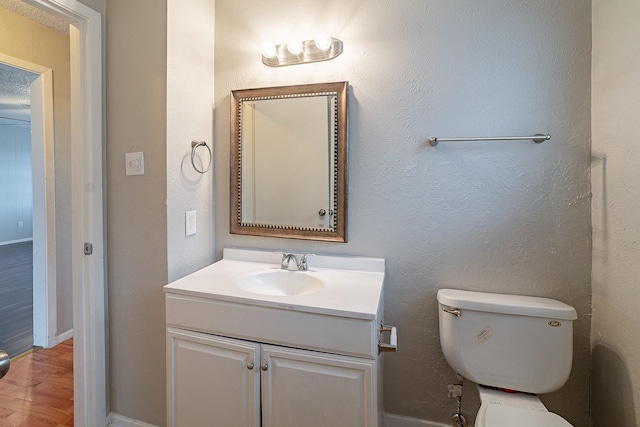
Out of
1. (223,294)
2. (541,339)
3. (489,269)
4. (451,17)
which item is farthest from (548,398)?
(451,17)

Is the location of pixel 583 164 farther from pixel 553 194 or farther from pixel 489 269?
pixel 489 269

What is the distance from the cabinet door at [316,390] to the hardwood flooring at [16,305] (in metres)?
2.30

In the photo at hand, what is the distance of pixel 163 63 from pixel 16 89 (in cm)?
371

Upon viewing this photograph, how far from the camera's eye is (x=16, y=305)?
9.39 ft

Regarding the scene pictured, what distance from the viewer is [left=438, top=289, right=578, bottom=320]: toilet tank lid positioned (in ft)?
3.83

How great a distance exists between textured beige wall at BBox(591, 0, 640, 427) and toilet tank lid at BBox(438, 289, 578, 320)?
165 mm

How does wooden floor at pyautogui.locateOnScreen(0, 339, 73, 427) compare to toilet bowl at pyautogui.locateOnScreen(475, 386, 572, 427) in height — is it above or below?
below

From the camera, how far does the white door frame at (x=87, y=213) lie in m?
1.36

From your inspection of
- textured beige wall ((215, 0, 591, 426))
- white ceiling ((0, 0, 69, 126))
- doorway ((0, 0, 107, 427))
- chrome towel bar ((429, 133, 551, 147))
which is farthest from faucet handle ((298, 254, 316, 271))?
white ceiling ((0, 0, 69, 126))

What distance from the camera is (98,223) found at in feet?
4.68

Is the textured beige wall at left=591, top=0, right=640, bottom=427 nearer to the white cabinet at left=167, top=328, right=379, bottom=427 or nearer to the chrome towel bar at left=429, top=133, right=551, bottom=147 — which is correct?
the chrome towel bar at left=429, top=133, right=551, bottom=147

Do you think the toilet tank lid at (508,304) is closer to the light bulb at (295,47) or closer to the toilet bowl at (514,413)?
the toilet bowl at (514,413)

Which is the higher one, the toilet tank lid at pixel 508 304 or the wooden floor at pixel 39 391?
the toilet tank lid at pixel 508 304

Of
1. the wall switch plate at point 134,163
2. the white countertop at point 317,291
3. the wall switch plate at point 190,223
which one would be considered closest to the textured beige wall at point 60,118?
the wall switch plate at point 134,163
